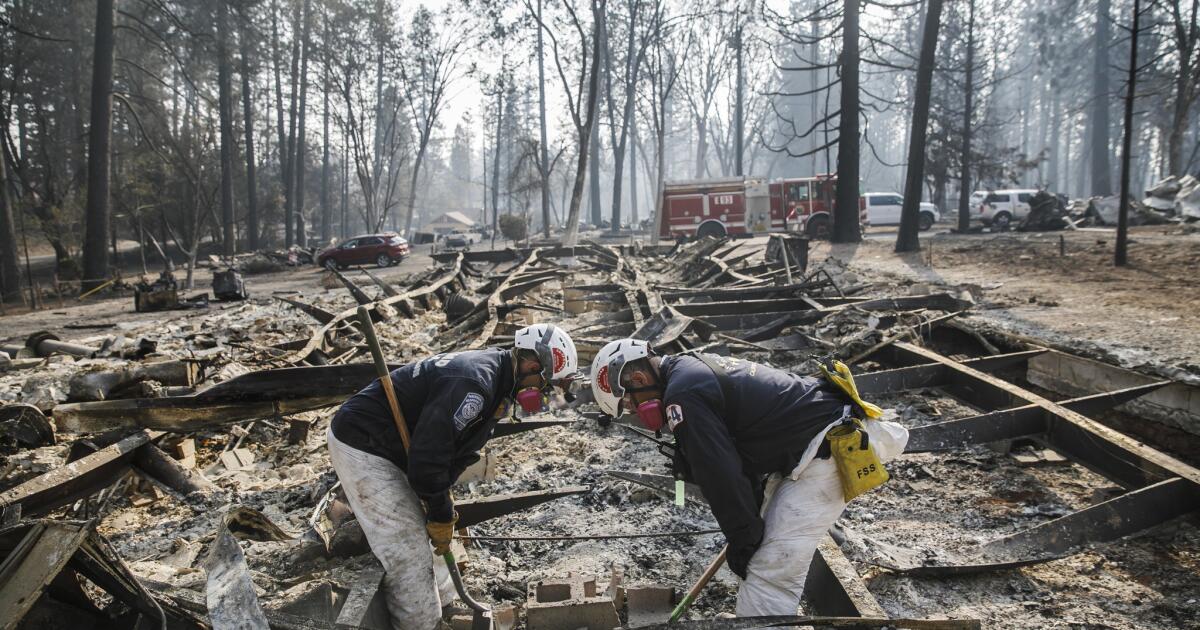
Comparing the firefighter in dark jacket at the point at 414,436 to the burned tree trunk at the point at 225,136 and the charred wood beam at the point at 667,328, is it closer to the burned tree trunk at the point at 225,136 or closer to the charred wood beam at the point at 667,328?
the charred wood beam at the point at 667,328

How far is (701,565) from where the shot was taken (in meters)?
3.61

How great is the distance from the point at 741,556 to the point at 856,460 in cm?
61

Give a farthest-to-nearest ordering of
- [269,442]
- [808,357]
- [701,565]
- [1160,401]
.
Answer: [808,357]
[269,442]
[1160,401]
[701,565]

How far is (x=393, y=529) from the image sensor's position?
3.11 m

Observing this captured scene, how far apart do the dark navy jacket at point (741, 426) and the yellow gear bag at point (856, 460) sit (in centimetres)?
10

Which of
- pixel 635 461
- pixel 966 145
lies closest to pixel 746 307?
pixel 635 461

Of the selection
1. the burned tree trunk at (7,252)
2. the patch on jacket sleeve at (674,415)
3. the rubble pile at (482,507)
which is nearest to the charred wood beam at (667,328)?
the rubble pile at (482,507)

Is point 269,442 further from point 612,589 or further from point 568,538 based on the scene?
point 612,589

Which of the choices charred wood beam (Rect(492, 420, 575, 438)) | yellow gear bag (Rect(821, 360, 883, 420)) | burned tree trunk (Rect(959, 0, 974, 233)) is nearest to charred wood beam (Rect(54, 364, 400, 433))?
charred wood beam (Rect(492, 420, 575, 438))

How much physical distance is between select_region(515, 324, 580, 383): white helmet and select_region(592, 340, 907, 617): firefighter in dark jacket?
272 millimetres

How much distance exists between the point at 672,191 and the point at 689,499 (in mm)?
24337

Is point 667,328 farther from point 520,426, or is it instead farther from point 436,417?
point 436,417

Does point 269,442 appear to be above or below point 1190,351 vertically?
below

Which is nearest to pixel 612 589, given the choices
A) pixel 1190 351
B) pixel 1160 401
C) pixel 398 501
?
pixel 398 501
